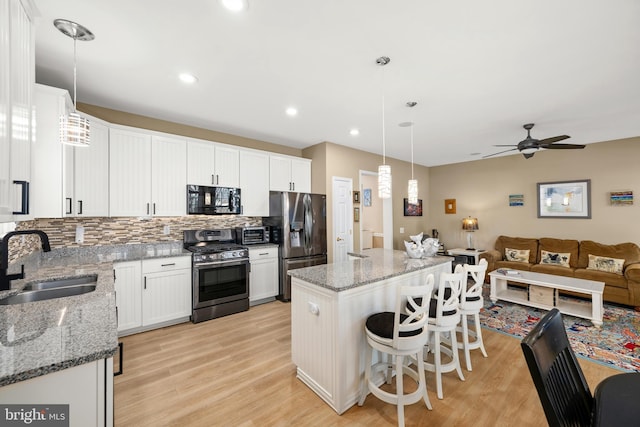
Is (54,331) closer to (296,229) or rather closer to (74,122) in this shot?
(74,122)

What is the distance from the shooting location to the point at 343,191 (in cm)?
492

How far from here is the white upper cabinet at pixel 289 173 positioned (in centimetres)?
449

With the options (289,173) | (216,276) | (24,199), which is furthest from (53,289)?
(289,173)

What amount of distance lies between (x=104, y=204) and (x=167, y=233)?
855mm

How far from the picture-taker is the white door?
15.8 feet

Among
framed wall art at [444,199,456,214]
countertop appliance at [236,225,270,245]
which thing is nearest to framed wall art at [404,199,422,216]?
framed wall art at [444,199,456,214]

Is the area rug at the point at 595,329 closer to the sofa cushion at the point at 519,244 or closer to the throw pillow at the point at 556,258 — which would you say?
the throw pillow at the point at 556,258

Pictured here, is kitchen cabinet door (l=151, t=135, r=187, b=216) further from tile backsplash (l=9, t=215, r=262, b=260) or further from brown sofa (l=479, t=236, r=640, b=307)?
brown sofa (l=479, t=236, r=640, b=307)

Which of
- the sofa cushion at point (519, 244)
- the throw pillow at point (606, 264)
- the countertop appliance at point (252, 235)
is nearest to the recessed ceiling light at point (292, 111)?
the countertop appliance at point (252, 235)

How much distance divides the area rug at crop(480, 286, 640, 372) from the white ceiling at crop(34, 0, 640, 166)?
8.98ft

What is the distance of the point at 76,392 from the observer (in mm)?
947

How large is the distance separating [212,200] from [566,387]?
12.7 ft

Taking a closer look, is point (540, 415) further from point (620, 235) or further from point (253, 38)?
point (620, 235)

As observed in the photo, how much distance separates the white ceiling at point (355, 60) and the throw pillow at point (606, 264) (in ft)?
7.06
